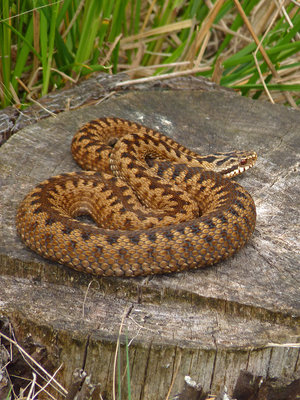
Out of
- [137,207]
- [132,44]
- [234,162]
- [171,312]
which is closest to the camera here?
[171,312]

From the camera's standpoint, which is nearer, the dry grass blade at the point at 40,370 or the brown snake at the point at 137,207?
the dry grass blade at the point at 40,370

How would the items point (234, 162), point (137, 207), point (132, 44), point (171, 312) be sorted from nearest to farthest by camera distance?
point (171, 312), point (137, 207), point (234, 162), point (132, 44)

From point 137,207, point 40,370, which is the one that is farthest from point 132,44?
point 40,370

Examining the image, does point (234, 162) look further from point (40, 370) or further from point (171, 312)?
point (40, 370)

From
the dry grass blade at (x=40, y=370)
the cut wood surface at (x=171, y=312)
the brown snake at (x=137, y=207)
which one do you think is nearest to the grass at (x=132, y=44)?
the brown snake at (x=137, y=207)

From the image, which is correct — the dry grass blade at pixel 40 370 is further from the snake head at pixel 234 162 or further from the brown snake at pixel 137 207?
the snake head at pixel 234 162

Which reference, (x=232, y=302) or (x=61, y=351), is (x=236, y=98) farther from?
(x=61, y=351)

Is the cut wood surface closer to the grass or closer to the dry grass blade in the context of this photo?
the dry grass blade
